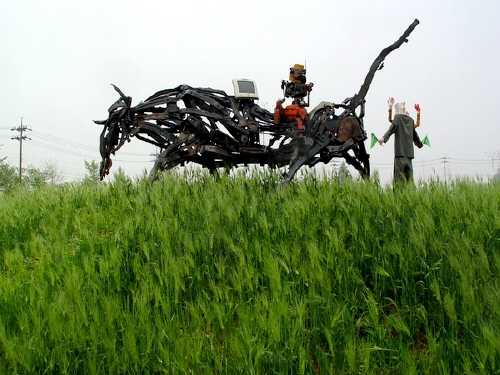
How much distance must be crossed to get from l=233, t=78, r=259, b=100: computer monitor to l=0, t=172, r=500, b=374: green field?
1.93 meters

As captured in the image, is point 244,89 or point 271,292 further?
point 244,89

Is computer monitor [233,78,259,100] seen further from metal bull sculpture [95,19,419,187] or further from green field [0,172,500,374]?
green field [0,172,500,374]

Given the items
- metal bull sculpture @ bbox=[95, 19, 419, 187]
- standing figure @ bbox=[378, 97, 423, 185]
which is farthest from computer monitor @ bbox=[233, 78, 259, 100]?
standing figure @ bbox=[378, 97, 423, 185]

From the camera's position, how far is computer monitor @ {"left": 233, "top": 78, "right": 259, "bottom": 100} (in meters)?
5.69

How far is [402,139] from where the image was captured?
624cm

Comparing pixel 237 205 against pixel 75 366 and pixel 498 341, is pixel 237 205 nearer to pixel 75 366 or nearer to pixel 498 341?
pixel 75 366

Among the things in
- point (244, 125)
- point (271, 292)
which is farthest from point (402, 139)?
point (271, 292)

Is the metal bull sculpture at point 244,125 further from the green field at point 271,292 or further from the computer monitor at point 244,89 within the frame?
the green field at point 271,292

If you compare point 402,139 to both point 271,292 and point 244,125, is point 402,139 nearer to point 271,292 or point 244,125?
point 244,125

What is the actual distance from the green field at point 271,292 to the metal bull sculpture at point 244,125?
1.36 meters

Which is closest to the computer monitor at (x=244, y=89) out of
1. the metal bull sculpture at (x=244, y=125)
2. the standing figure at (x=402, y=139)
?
the metal bull sculpture at (x=244, y=125)

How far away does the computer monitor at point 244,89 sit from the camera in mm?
5692

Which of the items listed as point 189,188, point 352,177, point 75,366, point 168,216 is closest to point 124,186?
point 189,188

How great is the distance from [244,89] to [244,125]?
1.58ft
